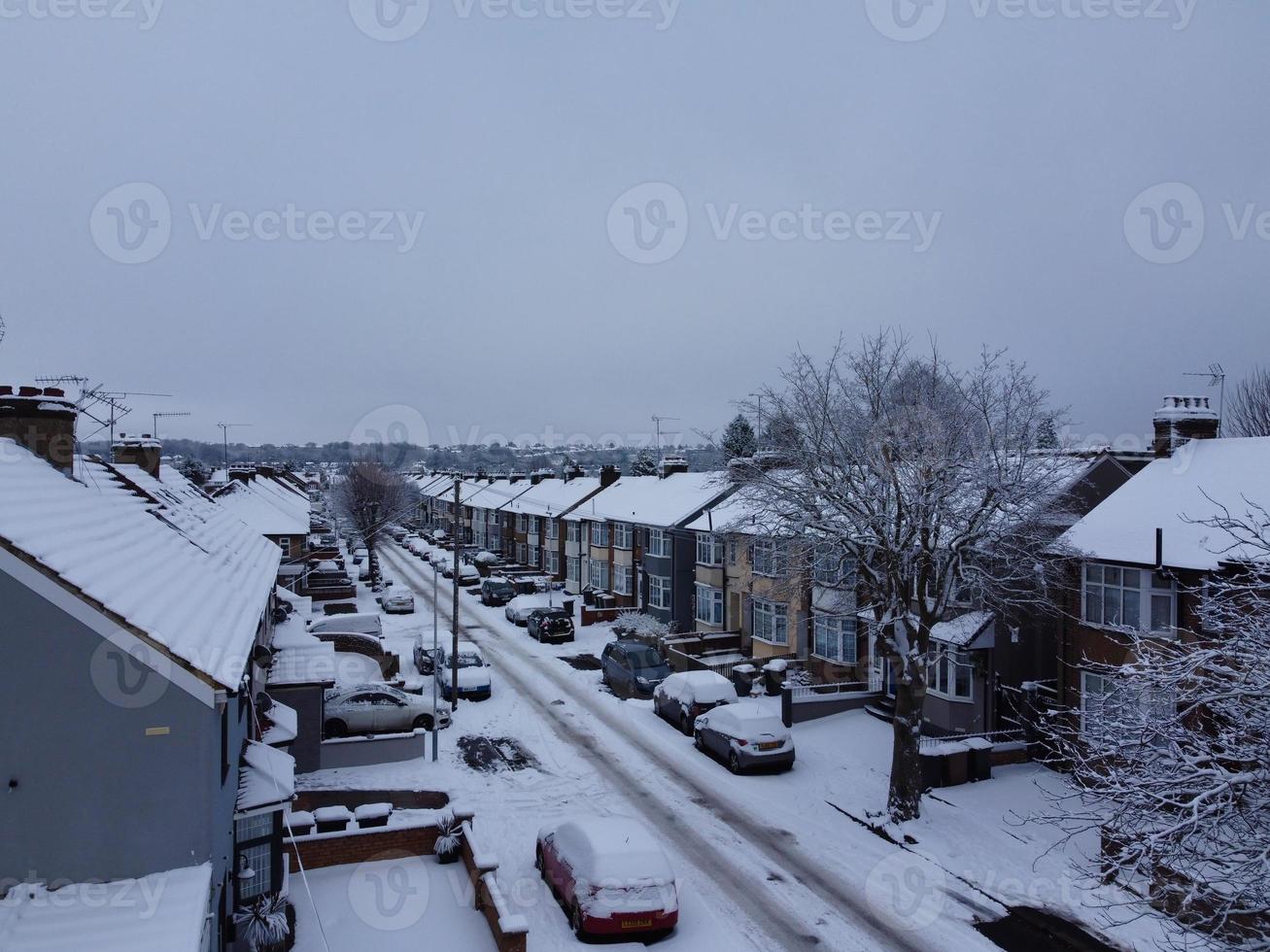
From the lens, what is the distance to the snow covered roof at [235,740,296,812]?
11535mm

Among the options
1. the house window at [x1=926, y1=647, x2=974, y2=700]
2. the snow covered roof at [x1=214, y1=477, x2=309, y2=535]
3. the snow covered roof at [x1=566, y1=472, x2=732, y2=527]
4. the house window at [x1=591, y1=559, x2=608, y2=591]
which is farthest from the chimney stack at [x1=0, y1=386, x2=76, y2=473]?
the house window at [x1=591, y1=559, x2=608, y2=591]

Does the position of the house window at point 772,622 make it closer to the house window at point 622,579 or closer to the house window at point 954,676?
the house window at point 954,676

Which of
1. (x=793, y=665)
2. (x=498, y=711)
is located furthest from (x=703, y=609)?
(x=498, y=711)

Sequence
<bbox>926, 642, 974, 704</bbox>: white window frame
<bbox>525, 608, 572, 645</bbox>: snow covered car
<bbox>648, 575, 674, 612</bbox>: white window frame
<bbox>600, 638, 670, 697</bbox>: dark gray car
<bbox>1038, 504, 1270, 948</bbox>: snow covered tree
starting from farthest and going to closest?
<bbox>648, 575, 674, 612</bbox>: white window frame → <bbox>525, 608, 572, 645</bbox>: snow covered car → <bbox>600, 638, 670, 697</bbox>: dark gray car → <bbox>926, 642, 974, 704</bbox>: white window frame → <bbox>1038, 504, 1270, 948</bbox>: snow covered tree

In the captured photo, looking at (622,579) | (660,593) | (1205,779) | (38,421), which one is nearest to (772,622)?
(660,593)

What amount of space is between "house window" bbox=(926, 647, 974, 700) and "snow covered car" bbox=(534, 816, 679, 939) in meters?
11.8

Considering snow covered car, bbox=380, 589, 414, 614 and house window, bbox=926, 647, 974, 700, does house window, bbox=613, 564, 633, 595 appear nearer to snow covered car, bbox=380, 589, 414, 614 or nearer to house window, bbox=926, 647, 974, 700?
snow covered car, bbox=380, 589, 414, 614

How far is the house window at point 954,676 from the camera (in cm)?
2186

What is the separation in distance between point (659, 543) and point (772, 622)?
9.65m

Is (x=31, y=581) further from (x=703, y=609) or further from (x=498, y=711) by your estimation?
(x=703, y=609)

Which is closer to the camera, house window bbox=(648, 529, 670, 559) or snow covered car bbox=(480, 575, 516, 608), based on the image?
house window bbox=(648, 529, 670, 559)

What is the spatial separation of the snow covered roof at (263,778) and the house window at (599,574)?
33297mm

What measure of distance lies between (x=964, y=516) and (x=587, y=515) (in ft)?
104

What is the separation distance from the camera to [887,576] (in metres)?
19.1
